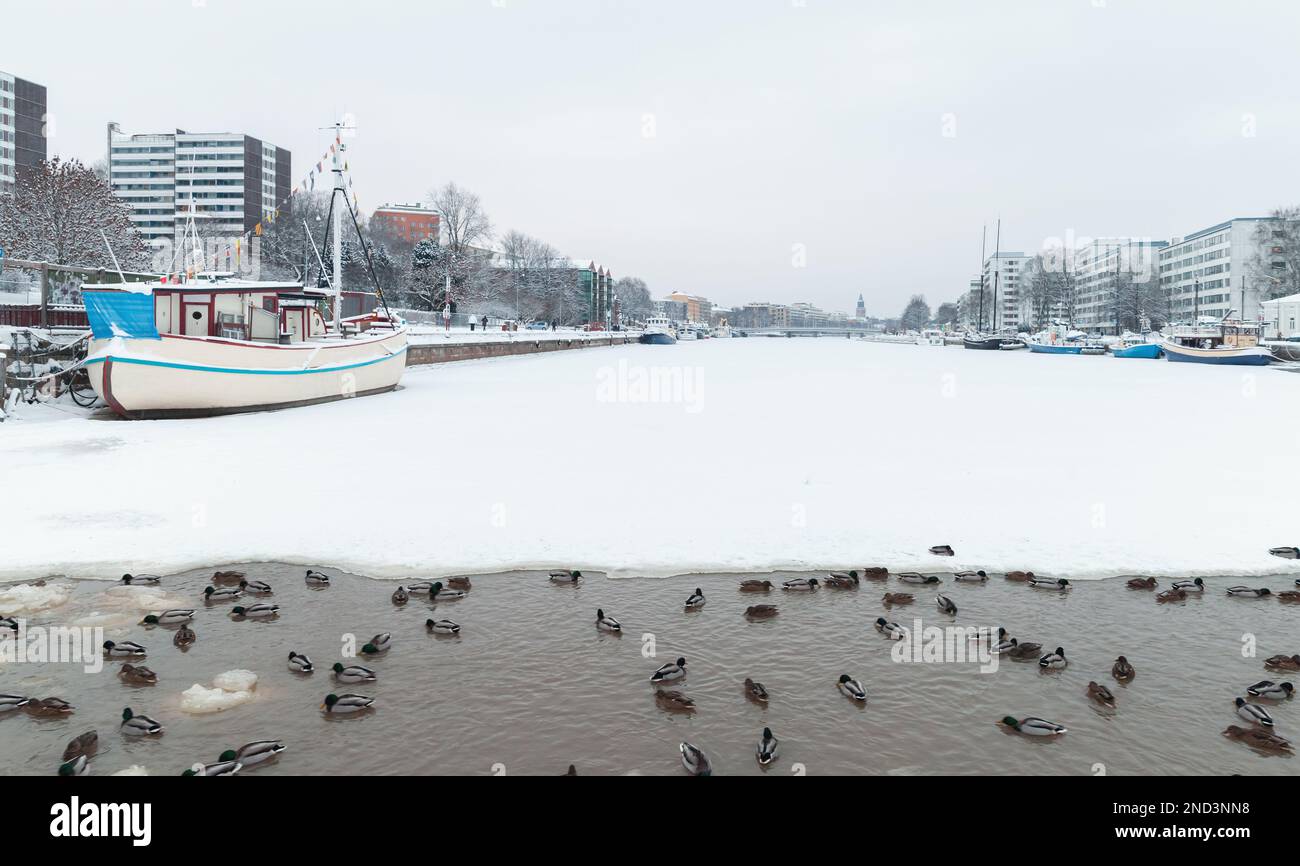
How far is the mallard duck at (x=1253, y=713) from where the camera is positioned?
6.99 meters

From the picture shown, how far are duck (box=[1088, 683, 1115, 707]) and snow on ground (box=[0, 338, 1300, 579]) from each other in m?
3.99

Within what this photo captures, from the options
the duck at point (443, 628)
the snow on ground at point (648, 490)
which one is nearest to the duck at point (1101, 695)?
the snow on ground at point (648, 490)

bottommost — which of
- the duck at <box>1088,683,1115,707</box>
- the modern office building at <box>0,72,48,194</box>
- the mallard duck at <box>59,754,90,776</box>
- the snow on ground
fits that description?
the mallard duck at <box>59,754,90,776</box>

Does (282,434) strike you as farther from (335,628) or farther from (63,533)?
(335,628)

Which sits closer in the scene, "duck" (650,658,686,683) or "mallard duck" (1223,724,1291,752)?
"mallard duck" (1223,724,1291,752)

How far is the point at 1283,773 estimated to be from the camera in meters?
6.29

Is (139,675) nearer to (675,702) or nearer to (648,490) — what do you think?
(675,702)

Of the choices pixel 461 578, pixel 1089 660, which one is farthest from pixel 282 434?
pixel 1089 660

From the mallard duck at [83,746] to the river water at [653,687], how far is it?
93 millimetres

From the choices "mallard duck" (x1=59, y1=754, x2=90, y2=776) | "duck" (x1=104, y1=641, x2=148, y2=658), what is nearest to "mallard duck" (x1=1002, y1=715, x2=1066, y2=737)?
"mallard duck" (x1=59, y1=754, x2=90, y2=776)

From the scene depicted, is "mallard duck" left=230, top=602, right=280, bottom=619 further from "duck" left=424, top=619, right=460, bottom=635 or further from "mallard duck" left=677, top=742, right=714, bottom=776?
"mallard duck" left=677, top=742, right=714, bottom=776

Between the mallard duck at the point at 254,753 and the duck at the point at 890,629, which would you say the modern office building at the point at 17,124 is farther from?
the duck at the point at 890,629

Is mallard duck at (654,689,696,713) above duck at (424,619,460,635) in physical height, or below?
below

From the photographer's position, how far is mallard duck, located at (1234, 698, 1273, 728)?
22.9ft
